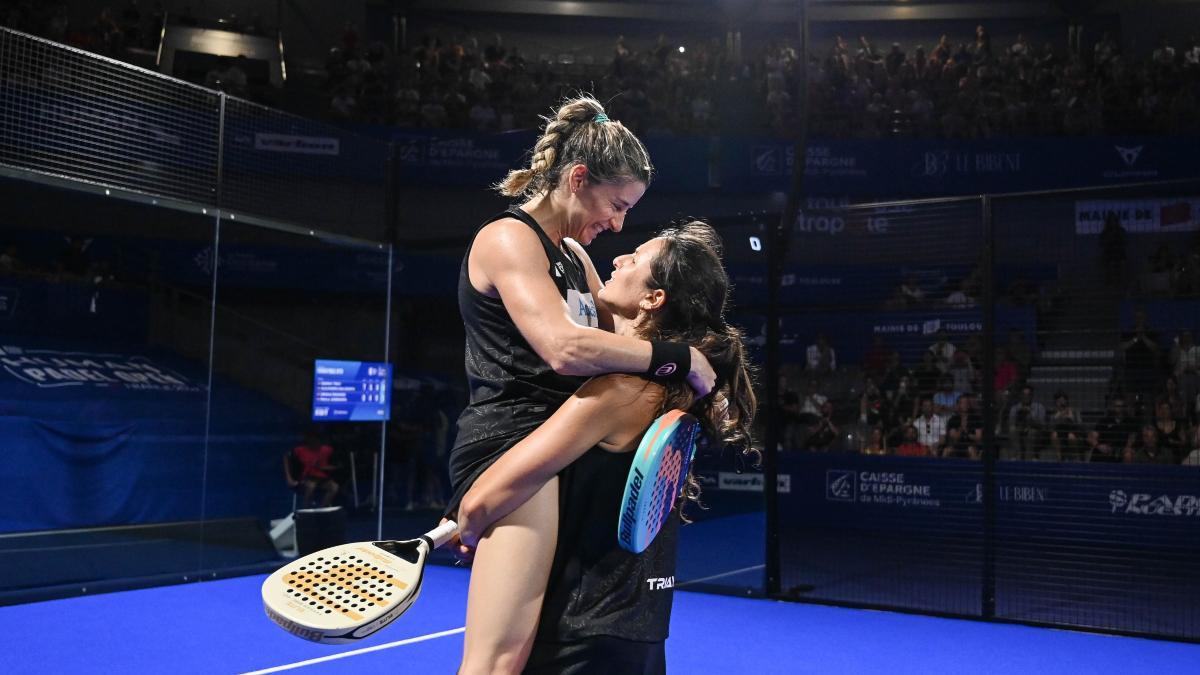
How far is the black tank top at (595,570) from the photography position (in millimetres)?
2229

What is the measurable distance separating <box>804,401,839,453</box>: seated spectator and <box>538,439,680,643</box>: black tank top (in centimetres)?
846

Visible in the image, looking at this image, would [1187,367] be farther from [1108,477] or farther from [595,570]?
[595,570]

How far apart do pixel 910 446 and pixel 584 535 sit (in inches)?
287

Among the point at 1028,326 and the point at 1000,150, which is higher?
the point at 1000,150

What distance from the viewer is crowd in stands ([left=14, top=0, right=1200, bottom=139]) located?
48.5ft

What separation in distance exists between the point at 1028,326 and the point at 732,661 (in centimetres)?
666

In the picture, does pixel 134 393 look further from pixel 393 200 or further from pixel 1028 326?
pixel 1028 326

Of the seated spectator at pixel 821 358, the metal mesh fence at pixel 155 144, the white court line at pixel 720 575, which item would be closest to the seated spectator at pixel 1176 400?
the white court line at pixel 720 575

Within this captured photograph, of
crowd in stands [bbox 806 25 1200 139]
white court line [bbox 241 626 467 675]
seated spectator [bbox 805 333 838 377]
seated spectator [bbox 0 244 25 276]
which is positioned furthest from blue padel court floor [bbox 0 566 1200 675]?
crowd in stands [bbox 806 25 1200 139]

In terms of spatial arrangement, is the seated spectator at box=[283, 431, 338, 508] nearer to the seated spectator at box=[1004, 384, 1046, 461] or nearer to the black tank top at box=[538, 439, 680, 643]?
the seated spectator at box=[1004, 384, 1046, 461]

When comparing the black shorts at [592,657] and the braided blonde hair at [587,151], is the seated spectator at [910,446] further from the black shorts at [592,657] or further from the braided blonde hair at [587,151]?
the black shorts at [592,657]

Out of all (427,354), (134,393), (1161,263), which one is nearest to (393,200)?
(427,354)

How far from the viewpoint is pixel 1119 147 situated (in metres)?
14.3

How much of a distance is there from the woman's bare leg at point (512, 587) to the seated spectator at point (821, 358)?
31.5 ft
